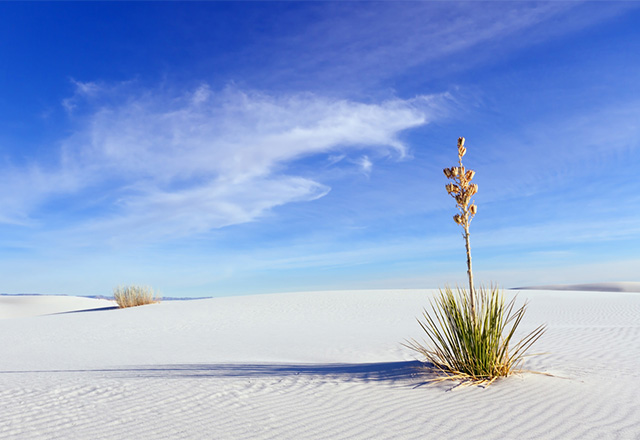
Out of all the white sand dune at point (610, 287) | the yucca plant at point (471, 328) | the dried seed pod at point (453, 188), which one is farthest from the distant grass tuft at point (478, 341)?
the white sand dune at point (610, 287)

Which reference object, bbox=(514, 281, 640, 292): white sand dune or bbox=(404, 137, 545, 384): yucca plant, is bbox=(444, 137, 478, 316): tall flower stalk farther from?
bbox=(514, 281, 640, 292): white sand dune

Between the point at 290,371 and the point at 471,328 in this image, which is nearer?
the point at 471,328

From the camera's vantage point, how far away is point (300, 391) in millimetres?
5355

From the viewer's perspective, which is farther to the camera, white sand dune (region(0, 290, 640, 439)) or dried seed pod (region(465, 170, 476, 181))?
dried seed pod (region(465, 170, 476, 181))

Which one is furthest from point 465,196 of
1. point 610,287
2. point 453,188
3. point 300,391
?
point 610,287

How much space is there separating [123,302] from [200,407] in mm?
19220

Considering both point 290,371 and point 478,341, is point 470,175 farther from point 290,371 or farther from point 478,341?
point 290,371

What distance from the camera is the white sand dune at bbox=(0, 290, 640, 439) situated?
13.4ft

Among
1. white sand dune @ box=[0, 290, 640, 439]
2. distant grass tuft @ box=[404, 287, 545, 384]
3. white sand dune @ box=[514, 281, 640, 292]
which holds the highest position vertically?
white sand dune @ box=[514, 281, 640, 292]

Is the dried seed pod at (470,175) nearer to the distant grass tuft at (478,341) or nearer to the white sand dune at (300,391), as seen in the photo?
the distant grass tuft at (478,341)

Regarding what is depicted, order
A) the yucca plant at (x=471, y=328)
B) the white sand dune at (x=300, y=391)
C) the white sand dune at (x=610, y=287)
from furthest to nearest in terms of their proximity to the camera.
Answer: the white sand dune at (x=610, y=287) → the yucca plant at (x=471, y=328) → the white sand dune at (x=300, y=391)

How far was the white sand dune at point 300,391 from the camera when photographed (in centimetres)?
407

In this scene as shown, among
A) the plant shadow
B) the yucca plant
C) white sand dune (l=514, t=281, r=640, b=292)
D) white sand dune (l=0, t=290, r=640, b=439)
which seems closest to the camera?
white sand dune (l=0, t=290, r=640, b=439)

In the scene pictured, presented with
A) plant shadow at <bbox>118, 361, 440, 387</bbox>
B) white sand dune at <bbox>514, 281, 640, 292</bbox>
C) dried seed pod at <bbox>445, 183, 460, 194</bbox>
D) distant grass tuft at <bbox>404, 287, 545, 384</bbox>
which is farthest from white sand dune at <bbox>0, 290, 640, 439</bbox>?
white sand dune at <bbox>514, 281, 640, 292</bbox>
